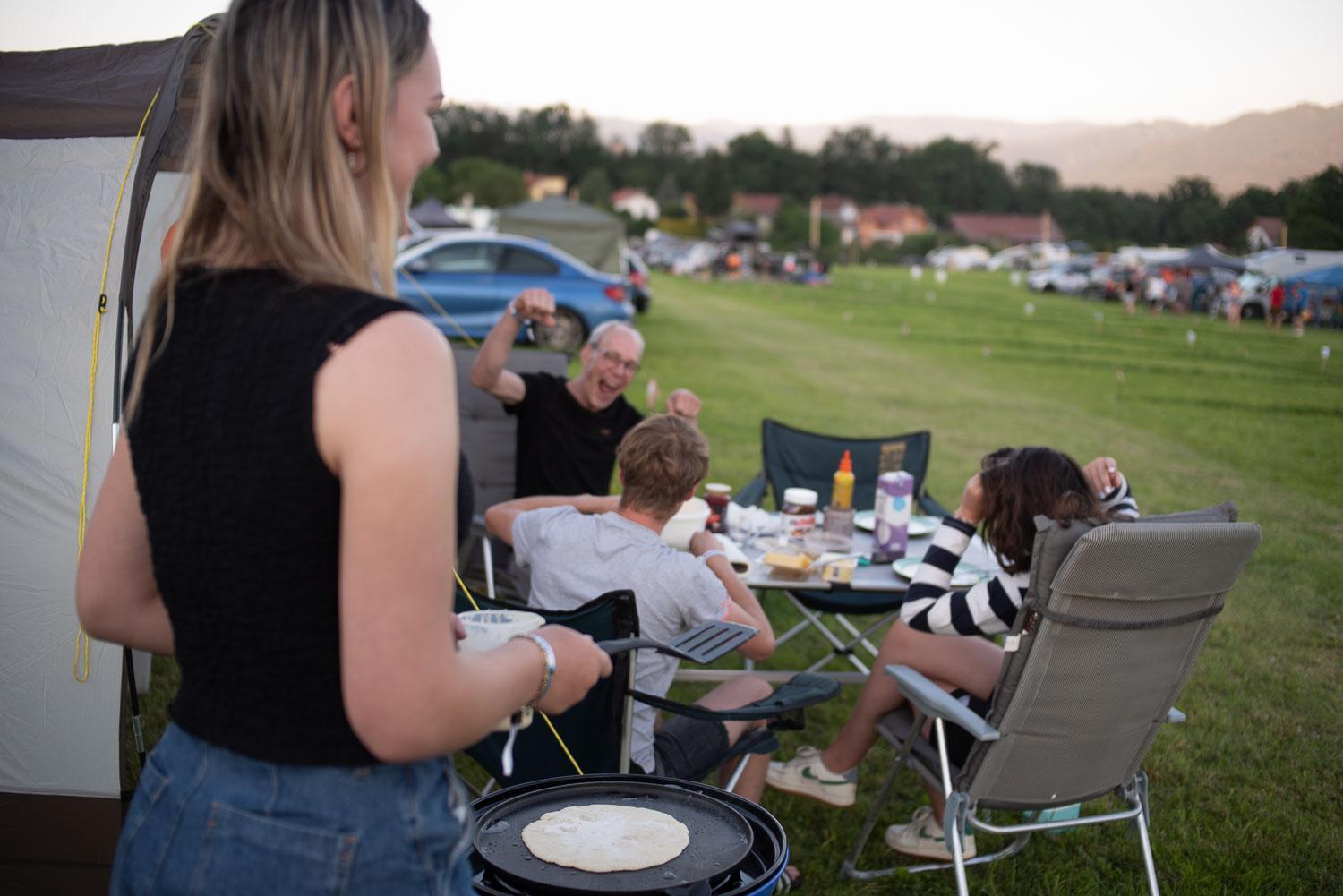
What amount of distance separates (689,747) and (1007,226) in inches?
4102

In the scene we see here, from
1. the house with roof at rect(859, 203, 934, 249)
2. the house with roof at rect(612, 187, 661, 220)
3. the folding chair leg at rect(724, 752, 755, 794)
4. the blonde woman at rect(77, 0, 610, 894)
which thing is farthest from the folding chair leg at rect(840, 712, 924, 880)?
the house with roof at rect(859, 203, 934, 249)

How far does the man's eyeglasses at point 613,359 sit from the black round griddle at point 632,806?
2683 mm

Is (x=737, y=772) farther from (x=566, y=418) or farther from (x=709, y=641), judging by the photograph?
(x=566, y=418)

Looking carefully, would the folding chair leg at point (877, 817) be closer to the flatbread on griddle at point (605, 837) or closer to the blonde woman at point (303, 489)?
the flatbread on griddle at point (605, 837)

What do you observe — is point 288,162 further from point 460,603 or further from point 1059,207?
point 1059,207

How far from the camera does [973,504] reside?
3002 mm

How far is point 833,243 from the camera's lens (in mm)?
61094

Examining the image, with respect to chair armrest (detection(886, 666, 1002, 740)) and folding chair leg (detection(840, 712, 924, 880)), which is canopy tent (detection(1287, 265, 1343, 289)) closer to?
folding chair leg (detection(840, 712, 924, 880))

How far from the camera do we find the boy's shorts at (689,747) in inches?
109

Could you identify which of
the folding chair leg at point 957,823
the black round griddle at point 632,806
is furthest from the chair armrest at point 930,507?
A: the black round griddle at point 632,806

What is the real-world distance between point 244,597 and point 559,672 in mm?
340

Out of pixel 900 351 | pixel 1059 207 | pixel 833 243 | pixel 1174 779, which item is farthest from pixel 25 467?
pixel 1059 207

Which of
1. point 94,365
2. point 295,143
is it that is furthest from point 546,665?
point 94,365

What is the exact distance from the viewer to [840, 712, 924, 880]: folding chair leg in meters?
2.99
